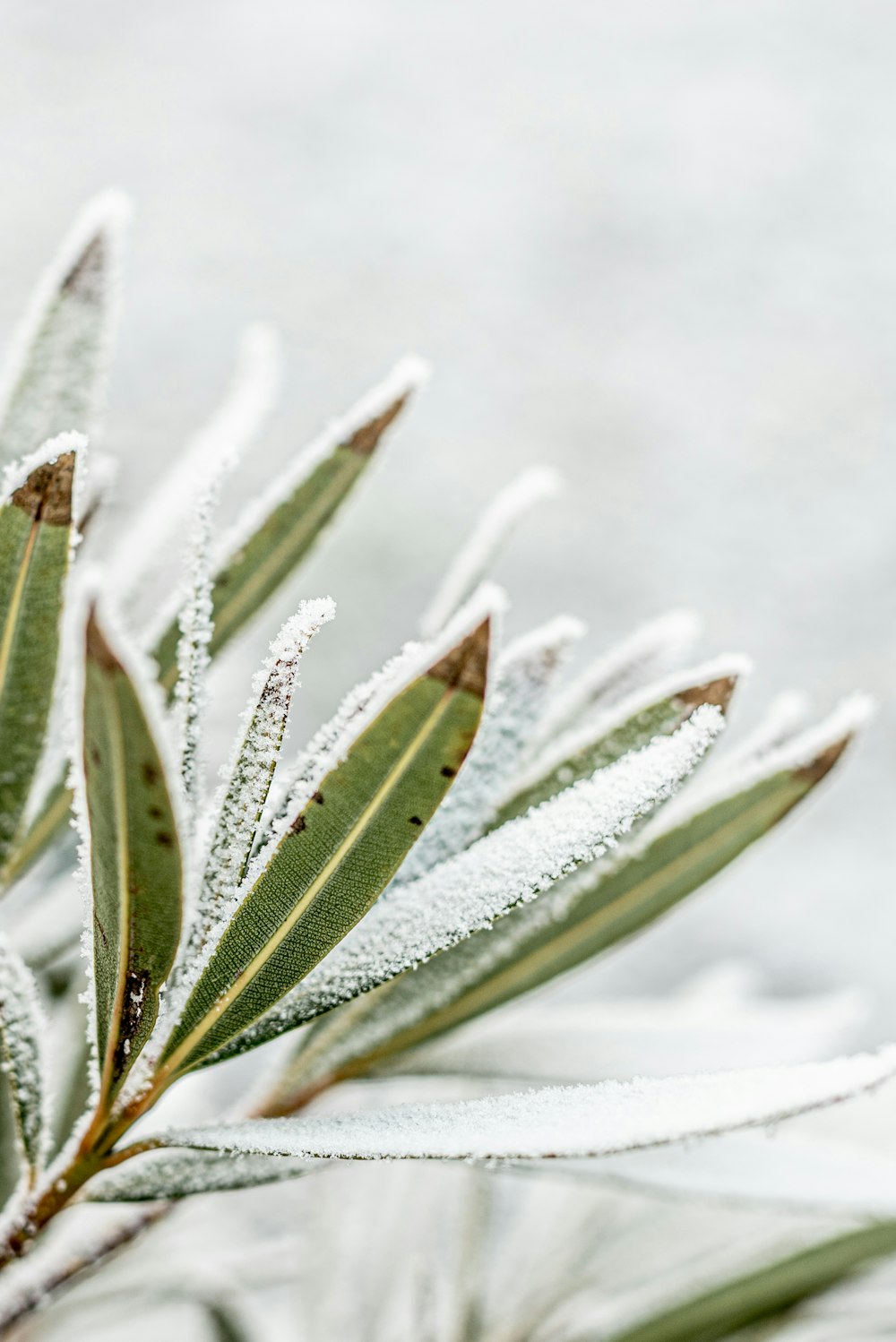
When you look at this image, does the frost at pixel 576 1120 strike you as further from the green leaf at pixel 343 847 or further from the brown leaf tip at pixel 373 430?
the brown leaf tip at pixel 373 430

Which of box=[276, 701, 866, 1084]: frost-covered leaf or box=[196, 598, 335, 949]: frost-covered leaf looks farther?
box=[276, 701, 866, 1084]: frost-covered leaf

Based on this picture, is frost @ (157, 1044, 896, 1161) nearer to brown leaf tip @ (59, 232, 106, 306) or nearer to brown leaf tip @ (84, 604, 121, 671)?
brown leaf tip @ (84, 604, 121, 671)

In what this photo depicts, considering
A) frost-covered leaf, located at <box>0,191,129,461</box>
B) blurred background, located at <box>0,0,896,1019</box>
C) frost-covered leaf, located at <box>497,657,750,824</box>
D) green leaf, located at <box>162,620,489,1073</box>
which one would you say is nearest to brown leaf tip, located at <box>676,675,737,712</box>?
frost-covered leaf, located at <box>497,657,750,824</box>

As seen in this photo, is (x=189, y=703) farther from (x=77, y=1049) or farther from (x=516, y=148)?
(x=516, y=148)

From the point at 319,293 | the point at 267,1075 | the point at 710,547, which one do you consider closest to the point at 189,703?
the point at 267,1075

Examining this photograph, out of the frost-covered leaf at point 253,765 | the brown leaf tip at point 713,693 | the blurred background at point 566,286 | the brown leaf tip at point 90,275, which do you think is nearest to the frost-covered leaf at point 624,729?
the brown leaf tip at point 713,693

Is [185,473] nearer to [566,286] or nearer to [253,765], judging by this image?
[253,765]
